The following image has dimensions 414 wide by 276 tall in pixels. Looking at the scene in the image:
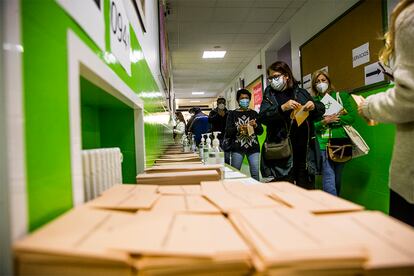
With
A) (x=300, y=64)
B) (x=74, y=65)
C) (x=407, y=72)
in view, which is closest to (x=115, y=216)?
(x=74, y=65)

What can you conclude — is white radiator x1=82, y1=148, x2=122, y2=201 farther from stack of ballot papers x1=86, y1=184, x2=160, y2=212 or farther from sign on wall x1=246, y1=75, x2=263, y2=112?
sign on wall x1=246, y1=75, x2=263, y2=112

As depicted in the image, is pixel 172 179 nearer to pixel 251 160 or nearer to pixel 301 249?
pixel 301 249

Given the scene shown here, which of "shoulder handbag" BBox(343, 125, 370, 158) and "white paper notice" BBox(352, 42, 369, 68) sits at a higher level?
"white paper notice" BBox(352, 42, 369, 68)

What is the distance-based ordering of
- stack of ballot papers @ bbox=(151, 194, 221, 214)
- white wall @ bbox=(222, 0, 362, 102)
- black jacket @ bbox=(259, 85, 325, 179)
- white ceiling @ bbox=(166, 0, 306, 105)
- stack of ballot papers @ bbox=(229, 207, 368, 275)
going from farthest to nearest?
white ceiling @ bbox=(166, 0, 306, 105) → white wall @ bbox=(222, 0, 362, 102) → black jacket @ bbox=(259, 85, 325, 179) → stack of ballot papers @ bbox=(151, 194, 221, 214) → stack of ballot papers @ bbox=(229, 207, 368, 275)

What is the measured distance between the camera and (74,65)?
65 centimetres

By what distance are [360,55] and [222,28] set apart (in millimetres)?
2761

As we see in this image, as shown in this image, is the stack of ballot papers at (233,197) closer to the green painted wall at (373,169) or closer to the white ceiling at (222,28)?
the green painted wall at (373,169)

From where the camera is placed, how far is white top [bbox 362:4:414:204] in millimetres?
983

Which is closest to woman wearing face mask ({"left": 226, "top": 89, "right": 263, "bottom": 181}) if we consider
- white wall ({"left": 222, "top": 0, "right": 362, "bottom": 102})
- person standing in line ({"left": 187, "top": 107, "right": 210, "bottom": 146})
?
person standing in line ({"left": 187, "top": 107, "right": 210, "bottom": 146})

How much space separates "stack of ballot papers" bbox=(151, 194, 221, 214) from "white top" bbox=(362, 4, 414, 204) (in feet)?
2.88

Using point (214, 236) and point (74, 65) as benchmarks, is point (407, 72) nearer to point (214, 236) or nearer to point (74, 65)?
point (214, 236)

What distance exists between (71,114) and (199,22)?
4525mm

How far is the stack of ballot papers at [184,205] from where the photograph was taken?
0.58m

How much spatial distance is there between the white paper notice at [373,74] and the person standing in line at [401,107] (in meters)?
1.63
